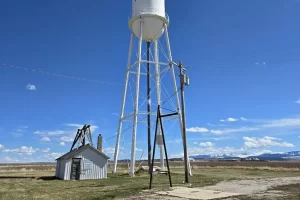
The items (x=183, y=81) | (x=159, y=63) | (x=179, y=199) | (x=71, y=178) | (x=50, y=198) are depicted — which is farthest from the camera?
(x=159, y=63)

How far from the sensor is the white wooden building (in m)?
25.9

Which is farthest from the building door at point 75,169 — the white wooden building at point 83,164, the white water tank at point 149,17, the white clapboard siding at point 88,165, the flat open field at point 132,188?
the white water tank at point 149,17

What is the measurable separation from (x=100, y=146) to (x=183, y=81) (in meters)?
14.1

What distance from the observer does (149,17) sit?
2819cm

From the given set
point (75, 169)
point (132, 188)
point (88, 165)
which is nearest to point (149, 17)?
point (88, 165)

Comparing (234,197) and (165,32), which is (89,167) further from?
(234,197)

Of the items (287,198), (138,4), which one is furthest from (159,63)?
(287,198)

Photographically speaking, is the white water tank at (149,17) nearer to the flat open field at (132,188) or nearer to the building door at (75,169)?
the building door at (75,169)

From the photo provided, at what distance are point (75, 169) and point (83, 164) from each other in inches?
31.2

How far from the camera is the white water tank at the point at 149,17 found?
28184 mm

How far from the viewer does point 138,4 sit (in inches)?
1126

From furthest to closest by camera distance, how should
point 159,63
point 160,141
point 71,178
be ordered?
point 159,63 < point 71,178 < point 160,141

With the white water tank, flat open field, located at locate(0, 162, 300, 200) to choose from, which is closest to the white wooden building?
flat open field, located at locate(0, 162, 300, 200)

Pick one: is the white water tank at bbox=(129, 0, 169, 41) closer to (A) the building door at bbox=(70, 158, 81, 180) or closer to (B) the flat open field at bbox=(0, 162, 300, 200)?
(A) the building door at bbox=(70, 158, 81, 180)
